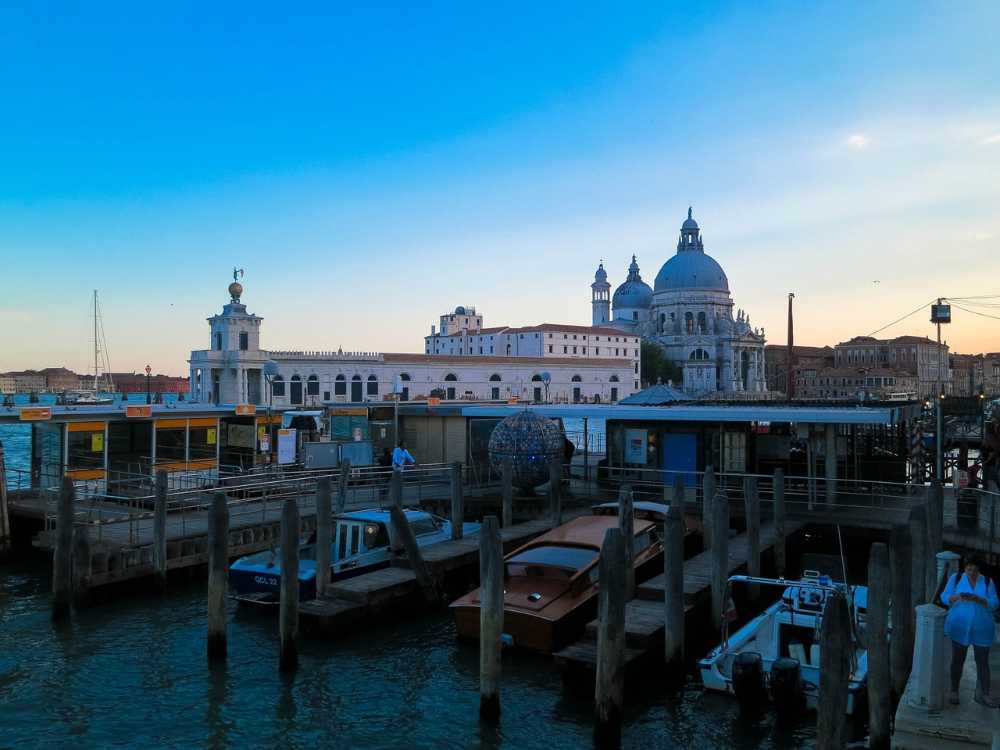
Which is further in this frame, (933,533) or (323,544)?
(323,544)

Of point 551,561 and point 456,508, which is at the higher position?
point 456,508

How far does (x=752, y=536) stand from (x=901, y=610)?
457cm

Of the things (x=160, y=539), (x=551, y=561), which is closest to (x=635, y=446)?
(x=551, y=561)

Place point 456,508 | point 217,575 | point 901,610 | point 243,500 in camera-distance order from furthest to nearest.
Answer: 1. point 243,500
2. point 456,508
3. point 217,575
4. point 901,610

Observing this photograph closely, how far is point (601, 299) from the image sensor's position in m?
149

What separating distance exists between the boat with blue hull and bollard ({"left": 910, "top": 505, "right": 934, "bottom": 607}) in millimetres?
8008

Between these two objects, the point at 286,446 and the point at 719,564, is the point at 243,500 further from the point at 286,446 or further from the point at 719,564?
the point at 719,564

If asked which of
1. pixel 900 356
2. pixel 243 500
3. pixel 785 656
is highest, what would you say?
pixel 900 356

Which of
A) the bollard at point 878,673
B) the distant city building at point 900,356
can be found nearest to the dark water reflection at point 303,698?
the bollard at point 878,673

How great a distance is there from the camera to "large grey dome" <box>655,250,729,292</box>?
420 feet

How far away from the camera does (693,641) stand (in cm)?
1196

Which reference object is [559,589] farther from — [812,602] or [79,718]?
[79,718]

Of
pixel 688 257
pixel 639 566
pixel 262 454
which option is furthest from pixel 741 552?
pixel 688 257

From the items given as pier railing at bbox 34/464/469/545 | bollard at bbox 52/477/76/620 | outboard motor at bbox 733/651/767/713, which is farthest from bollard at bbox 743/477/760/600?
bollard at bbox 52/477/76/620
